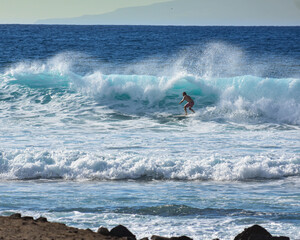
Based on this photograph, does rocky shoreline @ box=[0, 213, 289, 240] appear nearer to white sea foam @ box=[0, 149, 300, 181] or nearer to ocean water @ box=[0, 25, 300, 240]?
ocean water @ box=[0, 25, 300, 240]

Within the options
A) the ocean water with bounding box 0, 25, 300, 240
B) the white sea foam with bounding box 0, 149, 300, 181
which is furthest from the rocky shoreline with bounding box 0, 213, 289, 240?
the white sea foam with bounding box 0, 149, 300, 181

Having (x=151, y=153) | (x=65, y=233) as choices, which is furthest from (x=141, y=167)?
(x=65, y=233)

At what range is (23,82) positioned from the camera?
2062 cm

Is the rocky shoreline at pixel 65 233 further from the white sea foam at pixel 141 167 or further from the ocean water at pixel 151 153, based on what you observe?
the white sea foam at pixel 141 167

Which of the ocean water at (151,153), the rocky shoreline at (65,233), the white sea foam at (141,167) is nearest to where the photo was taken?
the rocky shoreline at (65,233)

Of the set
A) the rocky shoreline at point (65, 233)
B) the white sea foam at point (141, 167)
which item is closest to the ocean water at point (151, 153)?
the white sea foam at point (141, 167)

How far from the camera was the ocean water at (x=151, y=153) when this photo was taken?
7.14 m

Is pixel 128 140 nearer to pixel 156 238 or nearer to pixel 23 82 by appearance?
pixel 156 238

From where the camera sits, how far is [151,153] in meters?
11.0

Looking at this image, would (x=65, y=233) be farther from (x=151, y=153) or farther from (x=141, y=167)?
(x=151, y=153)

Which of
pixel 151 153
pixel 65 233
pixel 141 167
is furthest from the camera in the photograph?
pixel 151 153

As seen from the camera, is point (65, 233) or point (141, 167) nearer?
point (65, 233)

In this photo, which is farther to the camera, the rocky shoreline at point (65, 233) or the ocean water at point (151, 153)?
the ocean water at point (151, 153)

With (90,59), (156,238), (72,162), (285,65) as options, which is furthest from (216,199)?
(90,59)
